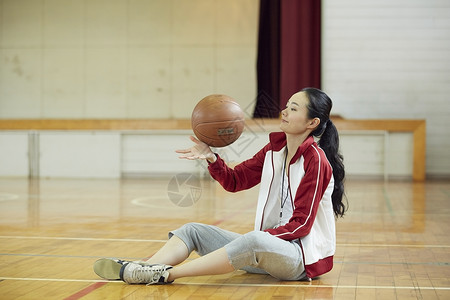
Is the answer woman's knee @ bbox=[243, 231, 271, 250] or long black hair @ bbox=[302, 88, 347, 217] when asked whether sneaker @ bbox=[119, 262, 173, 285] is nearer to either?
woman's knee @ bbox=[243, 231, 271, 250]

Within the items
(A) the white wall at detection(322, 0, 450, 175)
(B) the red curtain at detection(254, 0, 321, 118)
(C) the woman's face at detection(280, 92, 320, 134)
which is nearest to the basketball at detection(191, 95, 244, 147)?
(C) the woman's face at detection(280, 92, 320, 134)

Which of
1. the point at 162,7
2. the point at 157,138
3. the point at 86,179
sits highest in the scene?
the point at 162,7

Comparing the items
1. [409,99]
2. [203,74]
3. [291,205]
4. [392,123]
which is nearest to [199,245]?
[291,205]

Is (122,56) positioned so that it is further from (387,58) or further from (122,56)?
(387,58)

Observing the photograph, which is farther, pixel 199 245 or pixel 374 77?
pixel 374 77

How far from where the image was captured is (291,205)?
3.28 metres

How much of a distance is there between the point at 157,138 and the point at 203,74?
2.50 m

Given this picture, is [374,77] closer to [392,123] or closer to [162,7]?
[392,123]

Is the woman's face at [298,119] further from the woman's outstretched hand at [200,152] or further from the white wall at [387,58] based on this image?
the white wall at [387,58]

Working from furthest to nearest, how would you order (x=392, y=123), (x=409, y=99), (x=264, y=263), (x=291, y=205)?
(x=409, y=99), (x=392, y=123), (x=291, y=205), (x=264, y=263)

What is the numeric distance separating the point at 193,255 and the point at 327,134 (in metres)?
1.18

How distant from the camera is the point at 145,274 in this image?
305 centimetres

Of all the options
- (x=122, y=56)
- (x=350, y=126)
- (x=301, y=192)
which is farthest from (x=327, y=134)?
(x=122, y=56)

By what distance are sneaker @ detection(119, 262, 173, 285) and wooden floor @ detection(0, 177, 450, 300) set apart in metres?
0.04
